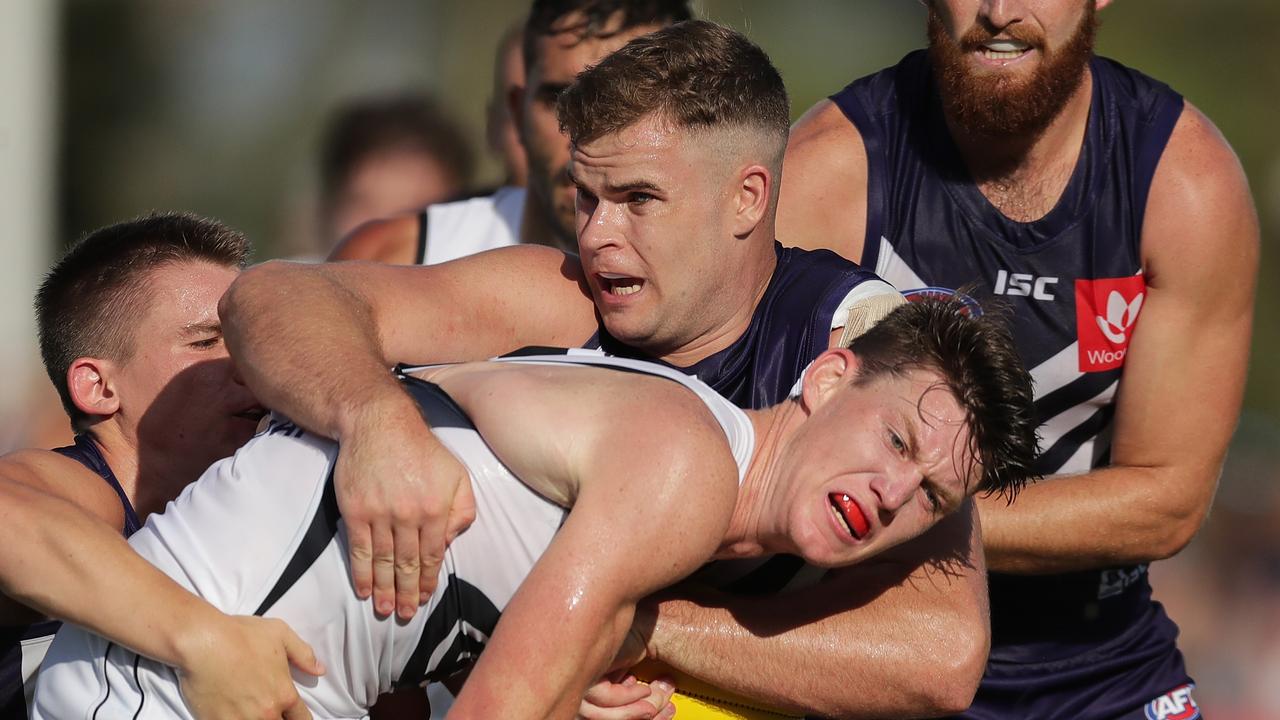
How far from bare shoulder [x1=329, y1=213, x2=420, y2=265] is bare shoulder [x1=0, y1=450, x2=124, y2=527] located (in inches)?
117

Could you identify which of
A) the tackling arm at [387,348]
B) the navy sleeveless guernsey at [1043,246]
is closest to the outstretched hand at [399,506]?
the tackling arm at [387,348]

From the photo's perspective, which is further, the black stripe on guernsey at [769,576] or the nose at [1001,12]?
the nose at [1001,12]

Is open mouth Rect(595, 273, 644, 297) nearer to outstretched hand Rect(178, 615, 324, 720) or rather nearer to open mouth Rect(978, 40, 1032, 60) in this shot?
outstretched hand Rect(178, 615, 324, 720)

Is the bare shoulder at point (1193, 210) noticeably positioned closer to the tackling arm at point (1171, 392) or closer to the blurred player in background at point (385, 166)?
the tackling arm at point (1171, 392)

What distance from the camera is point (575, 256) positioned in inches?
165

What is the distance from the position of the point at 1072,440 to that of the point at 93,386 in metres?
2.96

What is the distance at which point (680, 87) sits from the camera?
12.5ft

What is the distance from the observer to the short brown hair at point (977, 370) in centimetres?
344

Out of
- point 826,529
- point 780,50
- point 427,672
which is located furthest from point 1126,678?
point 780,50

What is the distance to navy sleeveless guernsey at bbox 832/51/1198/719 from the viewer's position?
180 inches

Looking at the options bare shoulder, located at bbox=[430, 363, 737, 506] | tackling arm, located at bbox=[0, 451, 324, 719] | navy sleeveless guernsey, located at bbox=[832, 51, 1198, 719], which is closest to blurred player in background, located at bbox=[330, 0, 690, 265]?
navy sleeveless guernsey, located at bbox=[832, 51, 1198, 719]

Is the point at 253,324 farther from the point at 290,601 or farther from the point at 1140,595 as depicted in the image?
the point at 1140,595

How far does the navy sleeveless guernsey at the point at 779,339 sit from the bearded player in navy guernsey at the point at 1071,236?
0.59m

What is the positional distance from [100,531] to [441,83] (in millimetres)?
16175
